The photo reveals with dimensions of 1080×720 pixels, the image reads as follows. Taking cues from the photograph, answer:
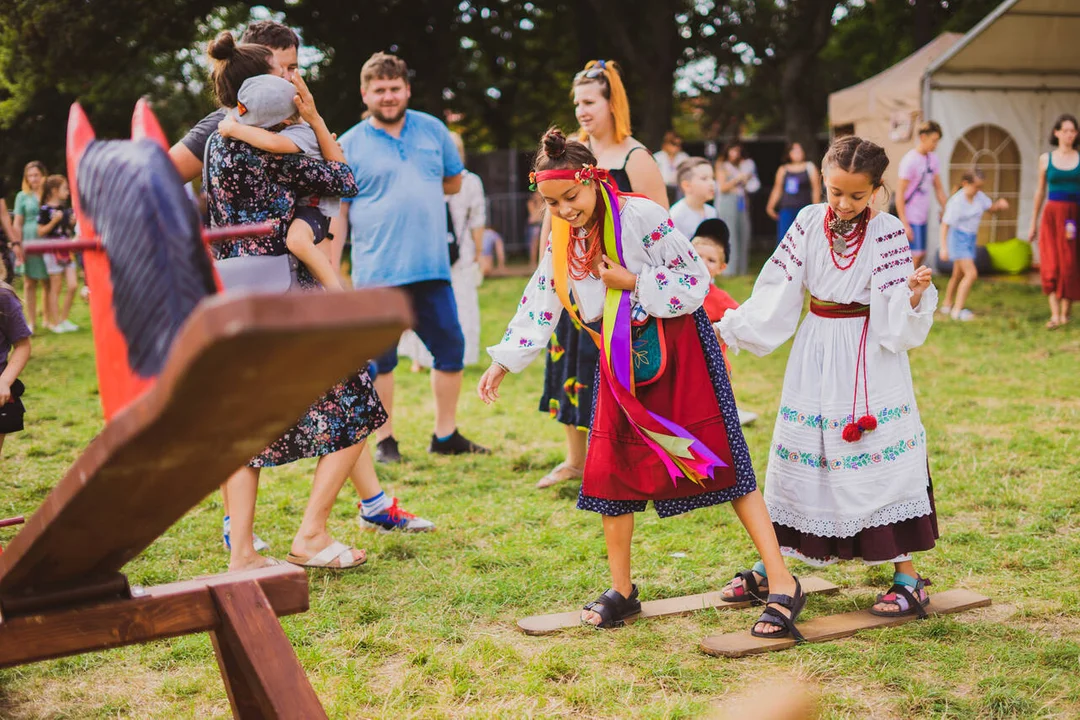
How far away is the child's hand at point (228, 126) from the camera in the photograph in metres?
3.52

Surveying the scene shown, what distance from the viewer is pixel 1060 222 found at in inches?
386

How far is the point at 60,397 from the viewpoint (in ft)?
26.2

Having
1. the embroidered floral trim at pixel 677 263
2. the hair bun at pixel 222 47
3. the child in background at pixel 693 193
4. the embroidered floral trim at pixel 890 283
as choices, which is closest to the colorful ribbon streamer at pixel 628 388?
the embroidered floral trim at pixel 677 263

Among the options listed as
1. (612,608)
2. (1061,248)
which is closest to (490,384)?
(612,608)

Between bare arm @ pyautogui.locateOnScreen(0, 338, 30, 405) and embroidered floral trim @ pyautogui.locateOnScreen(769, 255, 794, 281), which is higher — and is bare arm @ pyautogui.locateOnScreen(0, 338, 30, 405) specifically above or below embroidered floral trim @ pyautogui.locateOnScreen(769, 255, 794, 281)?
below

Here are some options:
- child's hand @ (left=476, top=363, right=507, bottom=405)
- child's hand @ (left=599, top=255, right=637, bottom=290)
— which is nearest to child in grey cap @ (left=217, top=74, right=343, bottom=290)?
child's hand @ (left=476, top=363, right=507, bottom=405)

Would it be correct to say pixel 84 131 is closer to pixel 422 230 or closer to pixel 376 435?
pixel 422 230

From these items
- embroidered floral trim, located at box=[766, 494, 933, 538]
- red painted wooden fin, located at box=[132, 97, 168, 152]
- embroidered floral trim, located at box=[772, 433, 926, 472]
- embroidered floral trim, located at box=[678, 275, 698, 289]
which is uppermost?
red painted wooden fin, located at box=[132, 97, 168, 152]

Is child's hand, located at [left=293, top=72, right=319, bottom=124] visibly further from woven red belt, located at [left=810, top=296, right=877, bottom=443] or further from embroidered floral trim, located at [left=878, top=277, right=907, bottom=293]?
embroidered floral trim, located at [left=878, top=277, right=907, bottom=293]

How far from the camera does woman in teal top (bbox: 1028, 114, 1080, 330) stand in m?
9.68

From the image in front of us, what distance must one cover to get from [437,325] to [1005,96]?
1247 cm

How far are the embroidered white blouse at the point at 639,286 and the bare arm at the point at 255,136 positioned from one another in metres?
0.96

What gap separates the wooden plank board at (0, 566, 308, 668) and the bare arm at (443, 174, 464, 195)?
355 cm

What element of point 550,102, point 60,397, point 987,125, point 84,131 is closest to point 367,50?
point 550,102
